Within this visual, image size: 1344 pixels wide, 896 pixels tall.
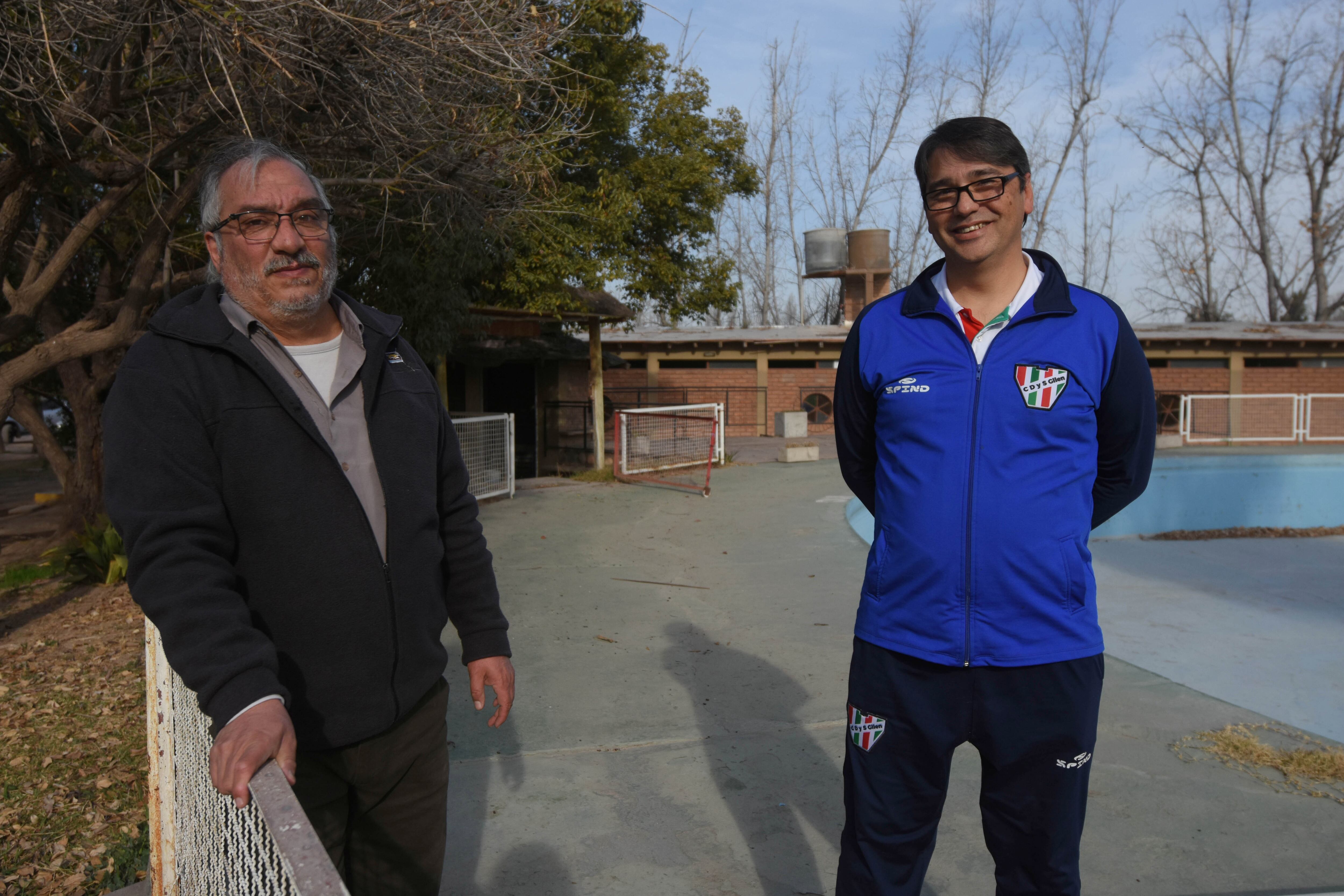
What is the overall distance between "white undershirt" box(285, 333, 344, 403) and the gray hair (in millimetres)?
248

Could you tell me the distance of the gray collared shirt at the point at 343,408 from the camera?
6.02 feet

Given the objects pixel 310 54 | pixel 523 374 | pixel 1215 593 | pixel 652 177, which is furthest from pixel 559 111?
pixel 523 374

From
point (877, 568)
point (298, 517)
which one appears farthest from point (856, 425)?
point (298, 517)

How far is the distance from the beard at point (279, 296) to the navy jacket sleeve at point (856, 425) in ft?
3.89

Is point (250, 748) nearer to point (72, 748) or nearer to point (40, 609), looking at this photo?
point (72, 748)

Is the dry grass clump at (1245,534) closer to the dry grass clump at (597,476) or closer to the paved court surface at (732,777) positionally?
the paved court surface at (732,777)

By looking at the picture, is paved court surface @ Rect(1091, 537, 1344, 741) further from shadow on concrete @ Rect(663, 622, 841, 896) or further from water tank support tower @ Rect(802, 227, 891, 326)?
water tank support tower @ Rect(802, 227, 891, 326)

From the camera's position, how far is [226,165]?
1.90 m

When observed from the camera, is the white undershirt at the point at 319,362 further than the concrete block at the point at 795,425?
No

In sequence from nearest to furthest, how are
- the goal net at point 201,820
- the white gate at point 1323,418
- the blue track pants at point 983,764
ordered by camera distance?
the goal net at point 201,820, the blue track pants at point 983,764, the white gate at point 1323,418

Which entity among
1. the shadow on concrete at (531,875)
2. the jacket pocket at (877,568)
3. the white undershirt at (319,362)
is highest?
the white undershirt at (319,362)

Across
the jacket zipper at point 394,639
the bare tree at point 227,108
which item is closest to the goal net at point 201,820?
the jacket zipper at point 394,639

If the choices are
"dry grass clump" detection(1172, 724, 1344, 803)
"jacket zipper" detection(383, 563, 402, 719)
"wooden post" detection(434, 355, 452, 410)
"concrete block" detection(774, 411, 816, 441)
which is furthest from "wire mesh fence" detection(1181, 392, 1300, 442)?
"jacket zipper" detection(383, 563, 402, 719)

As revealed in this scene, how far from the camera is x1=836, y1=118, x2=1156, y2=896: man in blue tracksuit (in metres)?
1.99
